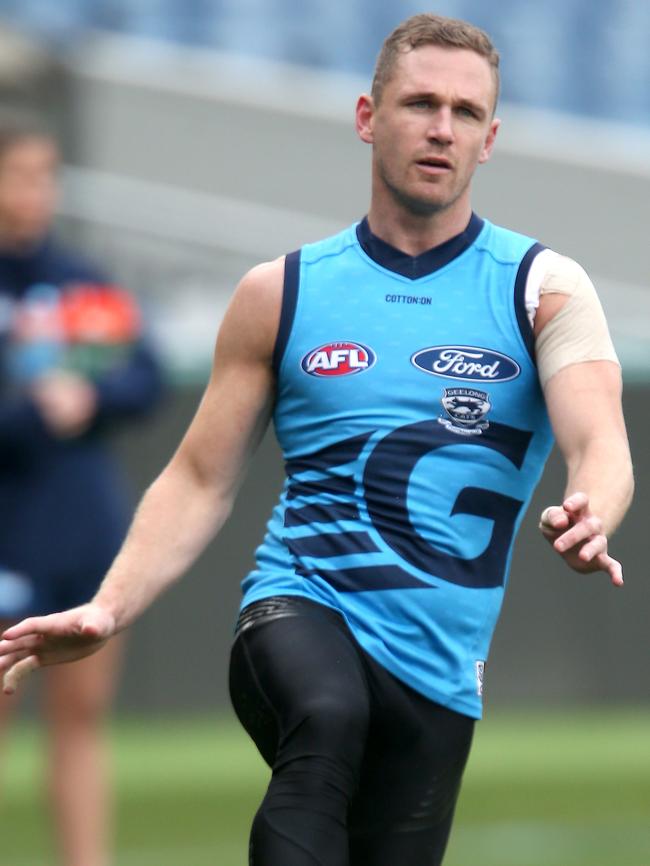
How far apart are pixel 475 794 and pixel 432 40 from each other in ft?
18.3

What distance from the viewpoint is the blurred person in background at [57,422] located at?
21.2ft

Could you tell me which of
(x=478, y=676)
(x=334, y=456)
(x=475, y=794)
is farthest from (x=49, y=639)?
(x=475, y=794)

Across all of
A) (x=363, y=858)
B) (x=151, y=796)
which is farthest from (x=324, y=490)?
(x=151, y=796)

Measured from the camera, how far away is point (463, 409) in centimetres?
426

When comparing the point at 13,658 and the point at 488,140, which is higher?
the point at 488,140

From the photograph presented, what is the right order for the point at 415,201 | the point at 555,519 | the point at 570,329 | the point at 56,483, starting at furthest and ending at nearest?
the point at 56,483
the point at 415,201
the point at 570,329
the point at 555,519

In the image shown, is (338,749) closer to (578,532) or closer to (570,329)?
(578,532)

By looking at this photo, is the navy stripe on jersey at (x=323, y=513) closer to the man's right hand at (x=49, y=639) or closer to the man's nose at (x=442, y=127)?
the man's right hand at (x=49, y=639)

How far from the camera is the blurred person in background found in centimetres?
647

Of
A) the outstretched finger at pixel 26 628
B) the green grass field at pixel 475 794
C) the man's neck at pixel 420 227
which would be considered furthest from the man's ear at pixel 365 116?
the green grass field at pixel 475 794

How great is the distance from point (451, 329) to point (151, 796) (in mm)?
5627

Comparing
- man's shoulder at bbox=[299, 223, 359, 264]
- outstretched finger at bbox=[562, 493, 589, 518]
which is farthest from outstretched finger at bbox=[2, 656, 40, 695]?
outstretched finger at bbox=[562, 493, 589, 518]

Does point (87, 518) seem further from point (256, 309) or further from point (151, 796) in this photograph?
point (151, 796)

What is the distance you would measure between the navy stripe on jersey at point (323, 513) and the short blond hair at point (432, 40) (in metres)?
0.94
